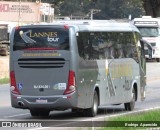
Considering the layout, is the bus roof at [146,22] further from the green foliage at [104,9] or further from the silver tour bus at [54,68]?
the green foliage at [104,9]

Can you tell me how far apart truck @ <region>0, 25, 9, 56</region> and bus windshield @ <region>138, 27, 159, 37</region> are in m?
13.2

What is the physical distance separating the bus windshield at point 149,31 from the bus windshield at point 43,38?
37279mm

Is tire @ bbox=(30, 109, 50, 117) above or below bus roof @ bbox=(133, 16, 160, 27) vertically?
above

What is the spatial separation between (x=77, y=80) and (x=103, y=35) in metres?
2.61

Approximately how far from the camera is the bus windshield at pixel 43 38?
1967 cm

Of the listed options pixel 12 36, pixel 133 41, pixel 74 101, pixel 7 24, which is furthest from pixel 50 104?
pixel 7 24

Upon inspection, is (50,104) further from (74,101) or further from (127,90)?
(127,90)

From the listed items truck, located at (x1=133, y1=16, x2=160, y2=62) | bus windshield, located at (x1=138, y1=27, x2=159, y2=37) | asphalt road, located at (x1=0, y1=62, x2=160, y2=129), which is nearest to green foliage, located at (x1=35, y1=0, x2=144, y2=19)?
truck, located at (x1=133, y1=16, x2=160, y2=62)

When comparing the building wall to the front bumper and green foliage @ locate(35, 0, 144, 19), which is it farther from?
→ the front bumper

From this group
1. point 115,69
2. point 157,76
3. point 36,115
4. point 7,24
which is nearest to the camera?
point 36,115

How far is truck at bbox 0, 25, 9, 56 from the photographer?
6394cm

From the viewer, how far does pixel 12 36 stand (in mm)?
20062

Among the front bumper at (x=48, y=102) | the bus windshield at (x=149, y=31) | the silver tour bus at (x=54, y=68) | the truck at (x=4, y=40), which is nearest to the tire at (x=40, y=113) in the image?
the silver tour bus at (x=54, y=68)

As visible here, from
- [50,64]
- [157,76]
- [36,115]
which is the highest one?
[50,64]
